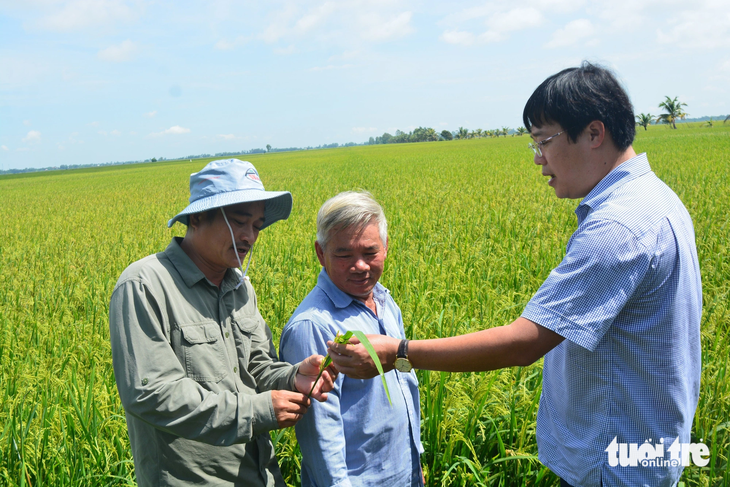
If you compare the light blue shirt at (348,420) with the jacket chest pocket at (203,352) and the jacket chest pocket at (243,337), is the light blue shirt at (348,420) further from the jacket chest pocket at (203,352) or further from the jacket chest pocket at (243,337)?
the jacket chest pocket at (203,352)

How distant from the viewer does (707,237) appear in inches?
225

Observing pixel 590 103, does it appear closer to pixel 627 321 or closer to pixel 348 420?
pixel 627 321

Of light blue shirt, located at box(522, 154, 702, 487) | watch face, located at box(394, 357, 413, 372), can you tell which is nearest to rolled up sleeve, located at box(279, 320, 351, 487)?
watch face, located at box(394, 357, 413, 372)

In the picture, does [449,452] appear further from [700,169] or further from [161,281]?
[700,169]

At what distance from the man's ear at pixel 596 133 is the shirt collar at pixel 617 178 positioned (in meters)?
0.10

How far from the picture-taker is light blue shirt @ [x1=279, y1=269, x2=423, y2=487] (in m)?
1.65

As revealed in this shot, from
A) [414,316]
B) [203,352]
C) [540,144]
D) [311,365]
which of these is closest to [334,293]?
[311,365]

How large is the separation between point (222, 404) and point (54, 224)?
1317 cm

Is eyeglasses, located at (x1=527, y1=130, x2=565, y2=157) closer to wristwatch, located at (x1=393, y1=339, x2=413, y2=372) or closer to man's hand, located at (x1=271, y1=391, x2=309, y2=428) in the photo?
wristwatch, located at (x1=393, y1=339, x2=413, y2=372)

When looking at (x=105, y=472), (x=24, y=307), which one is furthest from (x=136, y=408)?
(x=24, y=307)

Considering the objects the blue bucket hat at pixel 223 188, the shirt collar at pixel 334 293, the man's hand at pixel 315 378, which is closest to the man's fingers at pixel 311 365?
the man's hand at pixel 315 378

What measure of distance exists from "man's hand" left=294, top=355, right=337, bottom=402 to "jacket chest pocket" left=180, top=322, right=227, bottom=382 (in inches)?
10.7

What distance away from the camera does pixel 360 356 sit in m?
1.62

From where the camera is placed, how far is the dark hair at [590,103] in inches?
59.2
